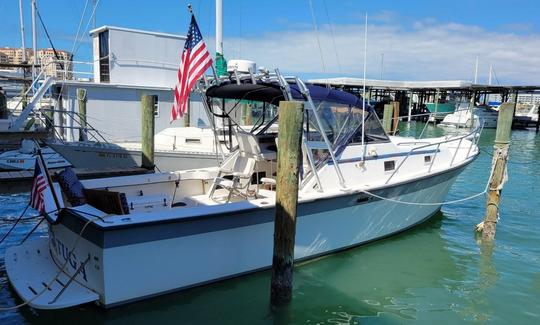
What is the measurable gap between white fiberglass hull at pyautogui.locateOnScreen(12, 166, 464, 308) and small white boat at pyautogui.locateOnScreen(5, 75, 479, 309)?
1cm

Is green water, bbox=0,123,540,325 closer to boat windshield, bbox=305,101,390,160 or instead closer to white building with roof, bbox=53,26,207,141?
boat windshield, bbox=305,101,390,160

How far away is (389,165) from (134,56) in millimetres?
11492

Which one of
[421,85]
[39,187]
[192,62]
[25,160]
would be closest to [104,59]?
[25,160]

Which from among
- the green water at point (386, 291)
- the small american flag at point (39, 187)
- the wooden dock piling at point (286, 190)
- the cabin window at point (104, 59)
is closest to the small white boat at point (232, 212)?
the small american flag at point (39, 187)

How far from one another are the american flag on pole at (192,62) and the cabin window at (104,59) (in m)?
10.5

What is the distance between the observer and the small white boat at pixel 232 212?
5.35 metres

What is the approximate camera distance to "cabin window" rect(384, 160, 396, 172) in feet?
26.5

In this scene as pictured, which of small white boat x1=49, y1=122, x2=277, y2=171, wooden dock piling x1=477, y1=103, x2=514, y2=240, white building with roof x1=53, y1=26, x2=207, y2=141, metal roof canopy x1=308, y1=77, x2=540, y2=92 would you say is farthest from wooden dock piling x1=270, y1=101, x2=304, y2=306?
metal roof canopy x1=308, y1=77, x2=540, y2=92

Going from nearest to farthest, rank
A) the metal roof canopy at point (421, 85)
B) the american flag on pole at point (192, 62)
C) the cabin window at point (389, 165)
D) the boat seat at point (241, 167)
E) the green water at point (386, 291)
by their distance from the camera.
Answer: the green water at point (386, 291) < the american flag on pole at point (192, 62) < the boat seat at point (241, 167) < the cabin window at point (389, 165) < the metal roof canopy at point (421, 85)

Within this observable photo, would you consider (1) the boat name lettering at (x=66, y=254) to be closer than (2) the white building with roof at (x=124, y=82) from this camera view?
Yes

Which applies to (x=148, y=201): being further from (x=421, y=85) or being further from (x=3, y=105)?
(x=421, y=85)

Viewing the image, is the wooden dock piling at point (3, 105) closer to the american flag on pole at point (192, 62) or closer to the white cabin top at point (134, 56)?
the white cabin top at point (134, 56)

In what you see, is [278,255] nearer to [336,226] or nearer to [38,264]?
[336,226]

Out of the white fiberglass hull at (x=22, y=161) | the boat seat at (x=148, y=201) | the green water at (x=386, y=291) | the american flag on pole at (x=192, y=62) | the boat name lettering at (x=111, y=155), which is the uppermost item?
the american flag on pole at (x=192, y=62)
